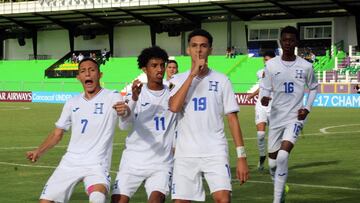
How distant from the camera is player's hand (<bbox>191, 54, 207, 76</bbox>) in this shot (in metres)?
7.49

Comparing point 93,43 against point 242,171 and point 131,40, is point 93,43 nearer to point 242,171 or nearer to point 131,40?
point 131,40

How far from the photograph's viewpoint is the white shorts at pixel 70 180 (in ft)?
26.0

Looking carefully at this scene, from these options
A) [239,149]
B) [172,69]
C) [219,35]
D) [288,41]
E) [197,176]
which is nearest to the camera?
[239,149]

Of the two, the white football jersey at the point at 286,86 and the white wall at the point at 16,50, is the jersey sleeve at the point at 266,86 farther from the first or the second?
the white wall at the point at 16,50

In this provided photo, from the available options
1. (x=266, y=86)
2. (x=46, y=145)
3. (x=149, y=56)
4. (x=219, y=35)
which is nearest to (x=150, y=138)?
(x=149, y=56)

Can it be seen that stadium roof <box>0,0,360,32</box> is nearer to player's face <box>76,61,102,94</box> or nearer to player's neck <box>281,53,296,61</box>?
player's neck <box>281,53,296,61</box>

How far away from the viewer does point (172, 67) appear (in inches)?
518

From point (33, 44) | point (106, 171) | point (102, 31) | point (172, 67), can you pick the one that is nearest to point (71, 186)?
point (106, 171)

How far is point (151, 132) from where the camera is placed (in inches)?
326

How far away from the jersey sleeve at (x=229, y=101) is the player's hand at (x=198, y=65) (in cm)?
34

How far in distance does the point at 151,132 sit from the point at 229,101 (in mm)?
960

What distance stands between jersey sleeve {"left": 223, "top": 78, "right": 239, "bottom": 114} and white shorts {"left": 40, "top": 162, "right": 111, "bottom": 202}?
1415mm

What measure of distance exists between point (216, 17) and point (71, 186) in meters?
62.1

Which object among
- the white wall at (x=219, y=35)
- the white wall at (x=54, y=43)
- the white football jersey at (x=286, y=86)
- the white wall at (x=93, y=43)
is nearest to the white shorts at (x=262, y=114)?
the white football jersey at (x=286, y=86)
